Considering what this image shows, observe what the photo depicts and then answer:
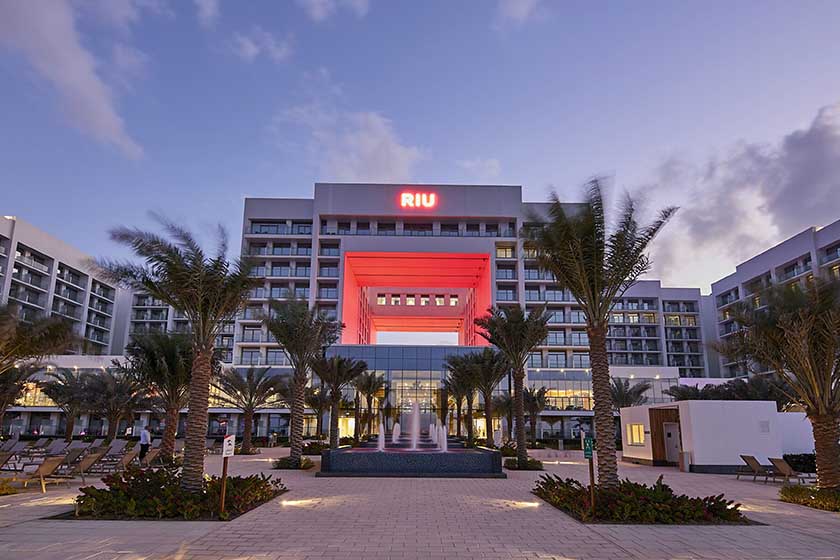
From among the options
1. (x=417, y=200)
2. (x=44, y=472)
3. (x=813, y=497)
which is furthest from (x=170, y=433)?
(x=417, y=200)

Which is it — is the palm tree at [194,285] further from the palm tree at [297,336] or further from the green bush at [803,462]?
the green bush at [803,462]

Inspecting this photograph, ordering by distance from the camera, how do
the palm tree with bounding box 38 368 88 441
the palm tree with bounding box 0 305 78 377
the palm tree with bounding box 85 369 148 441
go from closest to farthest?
the palm tree with bounding box 0 305 78 377 → the palm tree with bounding box 85 369 148 441 → the palm tree with bounding box 38 368 88 441

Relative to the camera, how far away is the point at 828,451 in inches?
541

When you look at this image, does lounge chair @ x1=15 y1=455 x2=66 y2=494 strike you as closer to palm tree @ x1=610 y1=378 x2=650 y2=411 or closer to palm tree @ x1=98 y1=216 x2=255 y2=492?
palm tree @ x1=98 y1=216 x2=255 y2=492

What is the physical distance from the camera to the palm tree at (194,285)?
12.6 metres

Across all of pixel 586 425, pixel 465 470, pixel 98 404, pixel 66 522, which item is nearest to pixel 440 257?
pixel 586 425

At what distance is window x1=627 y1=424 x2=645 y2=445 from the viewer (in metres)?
27.3

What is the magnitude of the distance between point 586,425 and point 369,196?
3334 centimetres

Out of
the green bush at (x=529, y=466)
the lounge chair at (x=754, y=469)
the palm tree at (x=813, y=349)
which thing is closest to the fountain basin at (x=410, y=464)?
the green bush at (x=529, y=466)

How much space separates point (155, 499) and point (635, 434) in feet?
77.2

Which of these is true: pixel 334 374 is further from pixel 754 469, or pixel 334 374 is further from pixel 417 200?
pixel 417 200

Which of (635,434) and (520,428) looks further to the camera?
(635,434)

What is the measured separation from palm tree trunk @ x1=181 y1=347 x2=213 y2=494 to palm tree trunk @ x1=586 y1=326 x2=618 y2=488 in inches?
341

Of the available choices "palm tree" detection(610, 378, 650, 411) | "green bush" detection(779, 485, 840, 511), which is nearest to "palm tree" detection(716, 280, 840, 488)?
"green bush" detection(779, 485, 840, 511)
